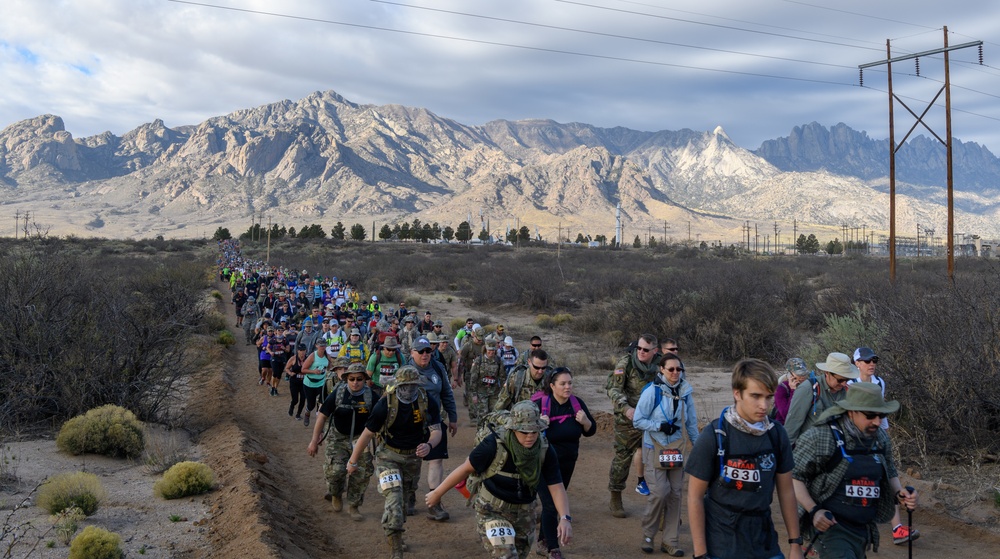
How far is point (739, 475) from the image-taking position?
378 cm

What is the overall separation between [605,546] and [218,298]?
3346 cm

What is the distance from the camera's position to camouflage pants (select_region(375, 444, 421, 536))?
622 cm

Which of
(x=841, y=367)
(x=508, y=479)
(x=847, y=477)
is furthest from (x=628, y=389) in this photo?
(x=847, y=477)

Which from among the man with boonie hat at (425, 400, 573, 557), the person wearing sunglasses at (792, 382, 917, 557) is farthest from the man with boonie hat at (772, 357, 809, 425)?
the man with boonie hat at (425, 400, 573, 557)

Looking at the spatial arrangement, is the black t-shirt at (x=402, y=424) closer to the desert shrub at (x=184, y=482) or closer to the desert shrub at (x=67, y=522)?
the desert shrub at (x=67, y=522)

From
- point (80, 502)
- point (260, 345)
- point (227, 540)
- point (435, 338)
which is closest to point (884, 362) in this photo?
point (435, 338)

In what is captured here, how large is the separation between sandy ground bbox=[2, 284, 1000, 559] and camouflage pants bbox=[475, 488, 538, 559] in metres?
2.09

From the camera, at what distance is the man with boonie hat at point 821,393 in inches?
219

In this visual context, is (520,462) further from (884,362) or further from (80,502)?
(884,362)

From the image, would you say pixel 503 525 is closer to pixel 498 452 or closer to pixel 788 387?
pixel 498 452

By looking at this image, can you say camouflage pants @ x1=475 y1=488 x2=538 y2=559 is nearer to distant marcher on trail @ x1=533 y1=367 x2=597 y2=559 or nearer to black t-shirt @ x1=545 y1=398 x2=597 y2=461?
distant marcher on trail @ x1=533 y1=367 x2=597 y2=559

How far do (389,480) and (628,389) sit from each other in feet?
9.41

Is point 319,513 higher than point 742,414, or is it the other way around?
point 742,414

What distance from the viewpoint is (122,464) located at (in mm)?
9289
